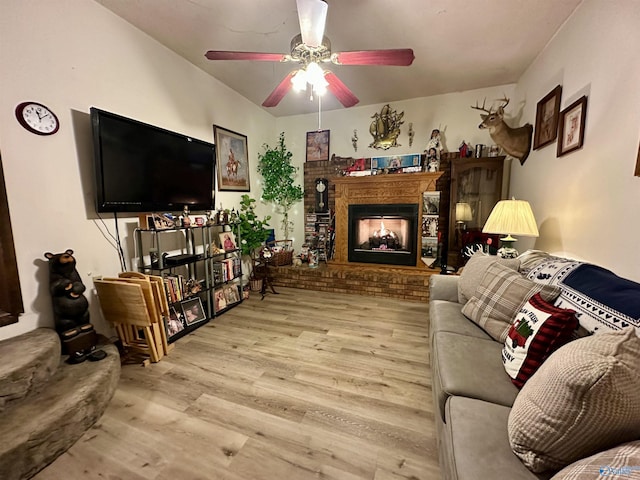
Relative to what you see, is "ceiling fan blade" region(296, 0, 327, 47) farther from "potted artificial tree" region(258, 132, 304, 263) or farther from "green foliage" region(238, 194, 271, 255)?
"potted artificial tree" region(258, 132, 304, 263)

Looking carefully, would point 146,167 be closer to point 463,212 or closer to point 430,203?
point 430,203

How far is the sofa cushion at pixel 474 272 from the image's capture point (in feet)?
5.97

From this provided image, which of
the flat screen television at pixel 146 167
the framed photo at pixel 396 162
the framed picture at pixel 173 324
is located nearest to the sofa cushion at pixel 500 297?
the framed photo at pixel 396 162

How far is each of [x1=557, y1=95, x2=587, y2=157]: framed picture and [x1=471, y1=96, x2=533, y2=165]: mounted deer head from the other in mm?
727

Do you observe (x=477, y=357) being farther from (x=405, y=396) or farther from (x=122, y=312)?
(x=122, y=312)

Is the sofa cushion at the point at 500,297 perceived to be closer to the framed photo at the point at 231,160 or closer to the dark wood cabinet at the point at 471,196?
the dark wood cabinet at the point at 471,196

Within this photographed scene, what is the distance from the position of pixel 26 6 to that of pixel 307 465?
3128mm

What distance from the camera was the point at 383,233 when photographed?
3760 mm

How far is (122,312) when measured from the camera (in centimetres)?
200

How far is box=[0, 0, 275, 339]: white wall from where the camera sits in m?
1.62

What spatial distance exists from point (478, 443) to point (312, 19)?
2.06 m

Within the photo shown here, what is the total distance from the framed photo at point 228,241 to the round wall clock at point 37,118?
164 centimetres

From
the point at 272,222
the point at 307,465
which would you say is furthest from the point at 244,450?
the point at 272,222

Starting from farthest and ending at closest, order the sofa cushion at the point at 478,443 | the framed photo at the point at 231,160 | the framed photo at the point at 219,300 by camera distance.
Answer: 1. the framed photo at the point at 231,160
2. the framed photo at the point at 219,300
3. the sofa cushion at the point at 478,443
